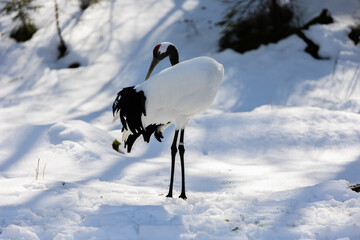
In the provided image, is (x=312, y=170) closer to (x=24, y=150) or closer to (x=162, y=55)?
(x=162, y=55)

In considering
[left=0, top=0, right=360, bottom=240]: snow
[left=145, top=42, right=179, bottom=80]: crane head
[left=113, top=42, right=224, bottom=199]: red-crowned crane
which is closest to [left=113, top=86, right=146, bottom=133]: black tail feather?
[left=113, top=42, right=224, bottom=199]: red-crowned crane

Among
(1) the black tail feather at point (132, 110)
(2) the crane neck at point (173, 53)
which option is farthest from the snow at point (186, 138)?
(2) the crane neck at point (173, 53)

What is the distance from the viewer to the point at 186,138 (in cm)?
570

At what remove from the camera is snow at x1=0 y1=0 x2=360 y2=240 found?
3.15m

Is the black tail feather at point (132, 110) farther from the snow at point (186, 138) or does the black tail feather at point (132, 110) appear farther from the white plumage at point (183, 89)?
the snow at point (186, 138)

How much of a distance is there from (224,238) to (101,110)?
5176 mm

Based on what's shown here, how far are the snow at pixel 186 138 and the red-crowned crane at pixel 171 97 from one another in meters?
0.64

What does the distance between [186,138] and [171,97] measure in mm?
1971

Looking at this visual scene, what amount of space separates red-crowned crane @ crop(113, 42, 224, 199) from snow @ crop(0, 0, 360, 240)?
637 mm

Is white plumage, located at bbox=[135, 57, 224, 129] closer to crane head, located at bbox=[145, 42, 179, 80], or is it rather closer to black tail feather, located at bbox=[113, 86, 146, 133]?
black tail feather, located at bbox=[113, 86, 146, 133]

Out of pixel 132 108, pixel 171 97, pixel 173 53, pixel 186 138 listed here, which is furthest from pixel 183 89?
pixel 186 138

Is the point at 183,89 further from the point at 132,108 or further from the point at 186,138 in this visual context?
the point at 186,138

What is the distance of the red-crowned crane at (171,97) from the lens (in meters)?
3.72

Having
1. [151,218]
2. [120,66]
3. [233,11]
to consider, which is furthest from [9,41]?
[151,218]
